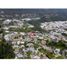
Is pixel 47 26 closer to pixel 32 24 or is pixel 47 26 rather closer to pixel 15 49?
pixel 32 24

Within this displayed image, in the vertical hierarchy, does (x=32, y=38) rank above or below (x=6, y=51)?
above
